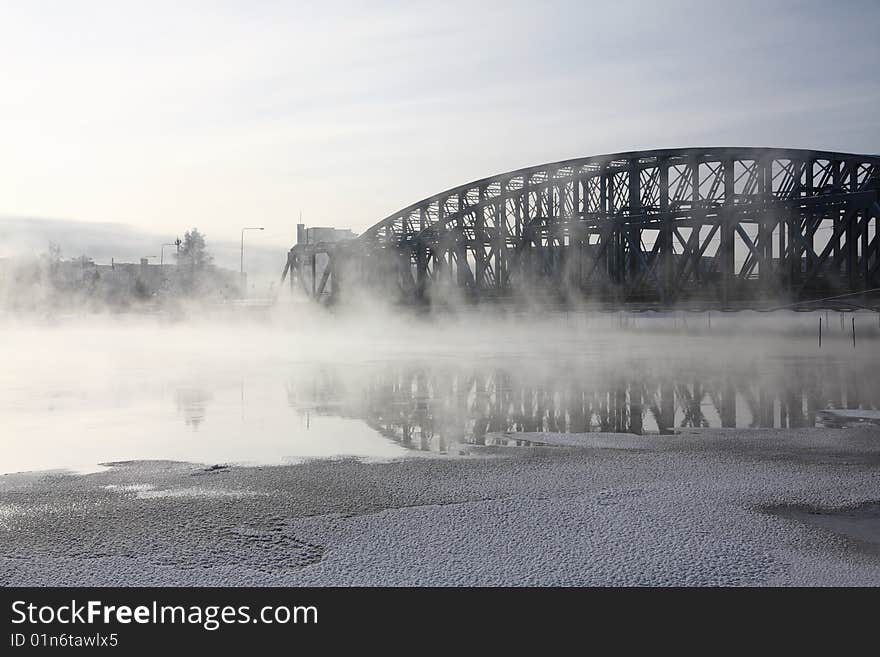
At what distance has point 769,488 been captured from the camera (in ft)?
31.7

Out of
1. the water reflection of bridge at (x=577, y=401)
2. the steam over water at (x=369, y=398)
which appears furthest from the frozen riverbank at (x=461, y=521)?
the water reflection of bridge at (x=577, y=401)

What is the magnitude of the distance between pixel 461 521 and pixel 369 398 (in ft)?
34.8

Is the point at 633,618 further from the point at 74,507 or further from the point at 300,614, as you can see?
the point at 74,507

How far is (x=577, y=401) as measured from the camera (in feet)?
58.4

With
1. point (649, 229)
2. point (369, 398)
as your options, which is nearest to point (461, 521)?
point (369, 398)

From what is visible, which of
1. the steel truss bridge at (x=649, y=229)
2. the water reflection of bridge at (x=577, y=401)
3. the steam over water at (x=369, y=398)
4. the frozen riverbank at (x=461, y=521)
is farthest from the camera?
the steel truss bridge at (x=649, y=229)

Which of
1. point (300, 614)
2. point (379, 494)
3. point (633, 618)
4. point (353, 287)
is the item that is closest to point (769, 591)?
point (633, 618)

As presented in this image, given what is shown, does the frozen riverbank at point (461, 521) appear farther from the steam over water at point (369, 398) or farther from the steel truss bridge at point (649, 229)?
the steel truss bridge at point (649, 229)

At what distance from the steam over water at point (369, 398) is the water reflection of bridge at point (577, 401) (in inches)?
1.7

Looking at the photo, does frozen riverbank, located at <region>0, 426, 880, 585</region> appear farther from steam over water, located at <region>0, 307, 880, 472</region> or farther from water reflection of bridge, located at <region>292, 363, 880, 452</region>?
water reflection of bridge, located at <region>292, 363, 880, 452</region>

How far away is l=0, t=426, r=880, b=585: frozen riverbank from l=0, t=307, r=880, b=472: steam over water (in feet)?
4.80

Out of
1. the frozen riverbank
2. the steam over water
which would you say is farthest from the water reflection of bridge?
the frozen riverbank

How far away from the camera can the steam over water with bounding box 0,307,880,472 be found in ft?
42.1

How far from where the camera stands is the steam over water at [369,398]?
12844 millimetres
